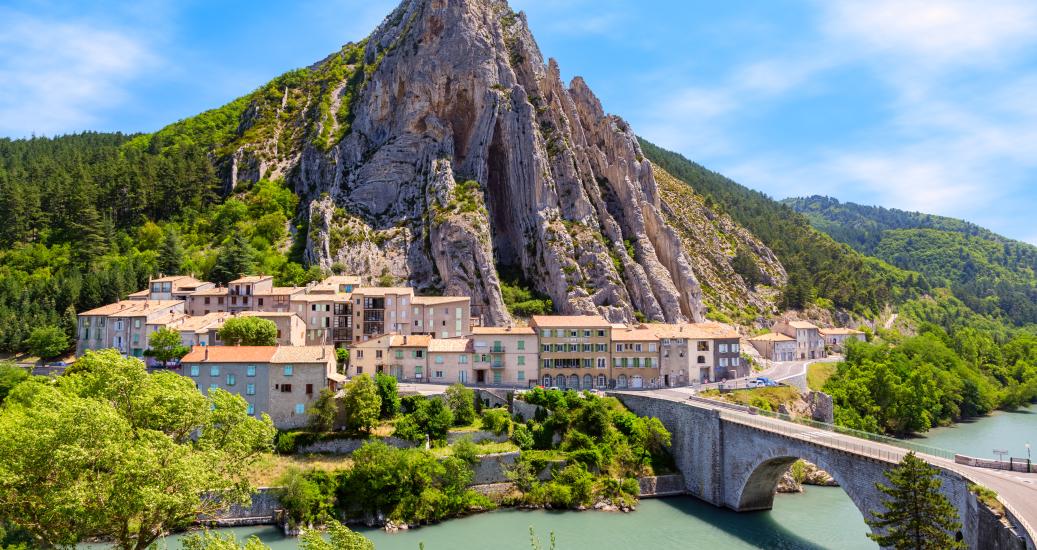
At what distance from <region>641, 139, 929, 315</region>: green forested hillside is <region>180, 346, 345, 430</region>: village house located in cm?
8901

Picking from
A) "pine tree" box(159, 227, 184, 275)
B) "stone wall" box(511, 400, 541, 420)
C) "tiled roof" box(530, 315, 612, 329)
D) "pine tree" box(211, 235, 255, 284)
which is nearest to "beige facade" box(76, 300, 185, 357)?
"pine tree" box(211, 235, 255, 284)

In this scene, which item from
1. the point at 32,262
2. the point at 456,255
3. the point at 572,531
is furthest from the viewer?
the point at 456,255

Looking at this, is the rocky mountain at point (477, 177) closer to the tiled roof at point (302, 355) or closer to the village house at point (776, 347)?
the village house at point (776, 347)

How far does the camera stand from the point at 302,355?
4906cm

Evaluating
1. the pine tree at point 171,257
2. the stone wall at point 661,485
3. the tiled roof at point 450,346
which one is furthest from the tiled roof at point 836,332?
the pine tree at point 171,257

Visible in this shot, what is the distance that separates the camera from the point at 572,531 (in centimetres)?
4012

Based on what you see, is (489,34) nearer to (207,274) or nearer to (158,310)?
(207,274)

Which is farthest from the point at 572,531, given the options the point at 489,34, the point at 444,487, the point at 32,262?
the point at 489,34

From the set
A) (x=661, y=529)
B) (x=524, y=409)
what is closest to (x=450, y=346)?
(x=524, y=409)

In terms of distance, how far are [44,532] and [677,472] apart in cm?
3833

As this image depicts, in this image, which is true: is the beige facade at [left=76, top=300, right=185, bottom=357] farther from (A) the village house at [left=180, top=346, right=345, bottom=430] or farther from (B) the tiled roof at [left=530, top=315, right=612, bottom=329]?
(B) the tiled roof at [left=530, top=315, right=612, bottom=329]

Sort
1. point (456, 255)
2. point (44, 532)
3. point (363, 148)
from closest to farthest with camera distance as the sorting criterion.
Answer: point (44, 532)
point (456, 255)
point (363, 148)

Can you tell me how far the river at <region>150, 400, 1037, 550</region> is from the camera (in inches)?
1480

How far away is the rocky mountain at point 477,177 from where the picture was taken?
85.1 metres
